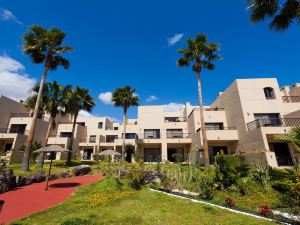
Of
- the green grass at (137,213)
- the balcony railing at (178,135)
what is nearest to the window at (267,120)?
the balcony railing at (178,135)

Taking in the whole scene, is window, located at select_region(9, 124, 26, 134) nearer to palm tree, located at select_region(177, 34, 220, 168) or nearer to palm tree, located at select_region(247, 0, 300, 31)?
palm tree, located at select_region(177, 34, 220, 168)

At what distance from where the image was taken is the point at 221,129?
2464cm

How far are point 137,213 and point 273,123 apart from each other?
66.7 feet

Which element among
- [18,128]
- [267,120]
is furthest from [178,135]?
[18,128]

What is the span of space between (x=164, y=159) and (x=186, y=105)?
11376 mm

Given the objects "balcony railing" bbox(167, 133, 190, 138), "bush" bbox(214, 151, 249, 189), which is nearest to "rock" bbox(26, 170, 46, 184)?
"bush" bbox(214, 151, 249, 189)

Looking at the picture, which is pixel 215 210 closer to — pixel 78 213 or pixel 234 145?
pixel 78 213

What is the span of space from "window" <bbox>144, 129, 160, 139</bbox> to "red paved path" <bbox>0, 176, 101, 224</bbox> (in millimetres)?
19797

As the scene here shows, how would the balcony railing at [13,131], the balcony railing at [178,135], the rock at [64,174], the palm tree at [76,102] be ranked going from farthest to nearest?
the balcony railing at [178,135]
the balcony railing at [13,131]
the palm tree at [76,102]
the rock at [64,174]

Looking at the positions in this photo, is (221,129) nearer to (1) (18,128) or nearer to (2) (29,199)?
(2) (29,199)

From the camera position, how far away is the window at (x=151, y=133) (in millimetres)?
31703

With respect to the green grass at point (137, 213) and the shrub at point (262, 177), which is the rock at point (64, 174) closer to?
the green grass at point (137, 213)

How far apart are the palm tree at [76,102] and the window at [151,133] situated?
33.6ft

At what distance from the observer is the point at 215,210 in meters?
7.26
